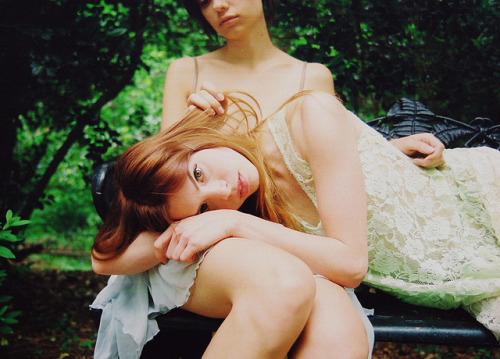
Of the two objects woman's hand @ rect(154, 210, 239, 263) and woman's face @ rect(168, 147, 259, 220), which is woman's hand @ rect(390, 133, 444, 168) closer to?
woman's face @ rect(168, 147, 259, 220)

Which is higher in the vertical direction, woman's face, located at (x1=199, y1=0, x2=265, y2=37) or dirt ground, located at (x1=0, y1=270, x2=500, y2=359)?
woman's face, located at (x1=199, y1=0, x2=265, y2=37)

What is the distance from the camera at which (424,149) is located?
A: 6.69 ft

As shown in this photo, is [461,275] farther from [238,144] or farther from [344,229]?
[238,144]

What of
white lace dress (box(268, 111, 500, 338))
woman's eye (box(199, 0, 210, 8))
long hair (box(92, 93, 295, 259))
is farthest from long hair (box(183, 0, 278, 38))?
white lace dress (box(268, 111, 500, 338))

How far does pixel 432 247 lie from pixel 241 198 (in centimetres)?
81

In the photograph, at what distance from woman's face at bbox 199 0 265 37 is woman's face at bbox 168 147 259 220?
0.88 meters

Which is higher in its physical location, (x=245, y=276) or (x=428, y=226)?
(x=245, y=276)

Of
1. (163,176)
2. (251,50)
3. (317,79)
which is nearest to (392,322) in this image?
(163,176)

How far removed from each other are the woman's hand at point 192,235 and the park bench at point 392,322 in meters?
0.28

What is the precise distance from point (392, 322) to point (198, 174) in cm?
86

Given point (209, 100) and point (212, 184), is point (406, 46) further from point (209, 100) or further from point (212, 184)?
point (212, 184)

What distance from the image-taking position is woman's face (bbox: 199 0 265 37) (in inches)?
87.4

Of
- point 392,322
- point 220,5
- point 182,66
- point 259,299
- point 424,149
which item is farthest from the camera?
point 182,66

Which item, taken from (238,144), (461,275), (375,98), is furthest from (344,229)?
(375,98)
